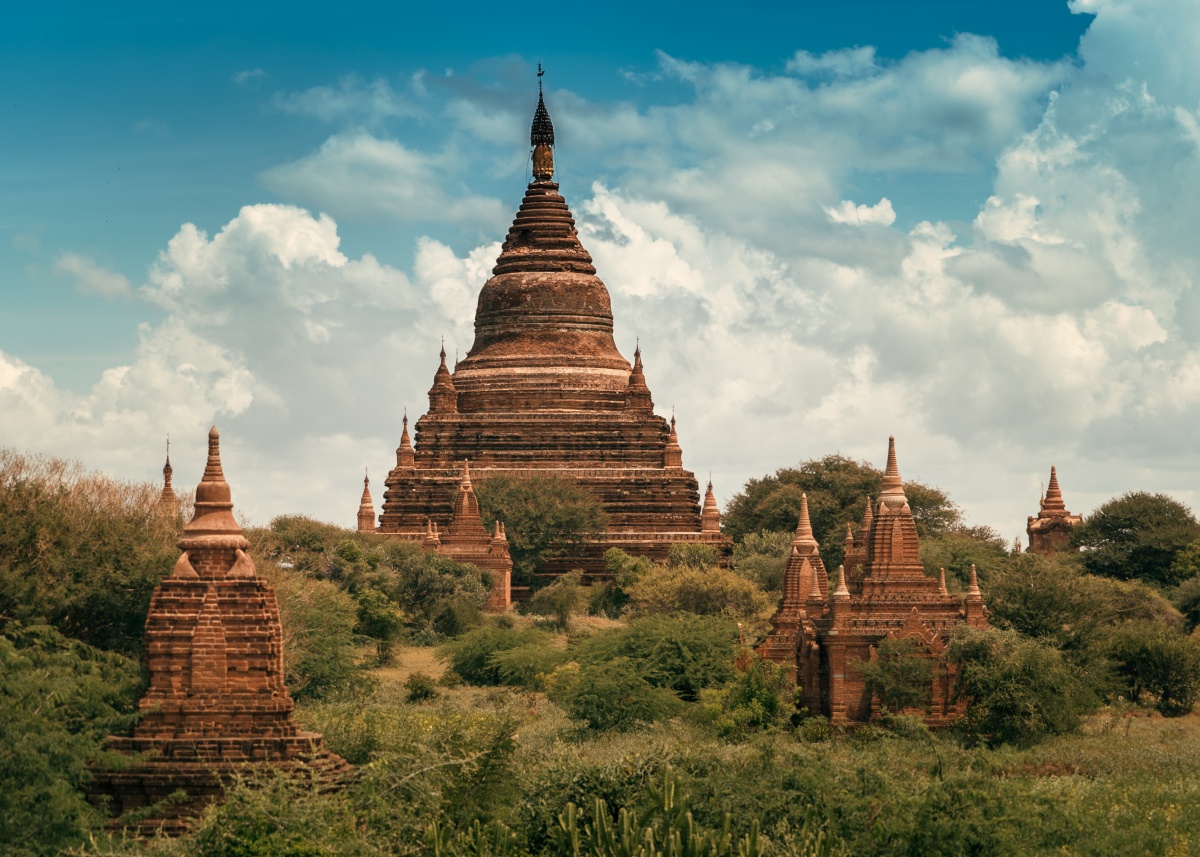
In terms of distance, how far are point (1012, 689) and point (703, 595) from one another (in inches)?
809

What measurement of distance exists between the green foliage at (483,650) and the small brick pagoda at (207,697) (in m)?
27.7

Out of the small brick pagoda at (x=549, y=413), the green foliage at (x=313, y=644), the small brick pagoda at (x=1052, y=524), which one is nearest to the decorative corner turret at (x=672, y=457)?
the small brick pagoda at (x=549, y=413)

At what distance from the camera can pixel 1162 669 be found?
50156mm

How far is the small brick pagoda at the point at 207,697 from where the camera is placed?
25.1 m

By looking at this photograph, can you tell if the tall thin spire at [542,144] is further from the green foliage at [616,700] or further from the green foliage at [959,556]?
the green foliage at [616,700]

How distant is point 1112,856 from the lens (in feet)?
94.7

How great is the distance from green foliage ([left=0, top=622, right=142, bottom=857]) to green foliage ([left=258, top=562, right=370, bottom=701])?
16.2 metres

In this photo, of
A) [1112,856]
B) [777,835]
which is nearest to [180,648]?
[777,835]

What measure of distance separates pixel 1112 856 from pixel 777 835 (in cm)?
374

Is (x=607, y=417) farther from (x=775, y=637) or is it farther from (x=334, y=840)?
(x=334, y=840)

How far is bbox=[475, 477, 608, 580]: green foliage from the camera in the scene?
74562 mm

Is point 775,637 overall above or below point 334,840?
above

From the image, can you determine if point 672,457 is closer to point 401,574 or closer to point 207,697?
point 401,574

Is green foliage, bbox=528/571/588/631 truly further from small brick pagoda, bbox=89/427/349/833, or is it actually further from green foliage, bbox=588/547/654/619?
small brick pagoda, bbox=89/427/349/833
